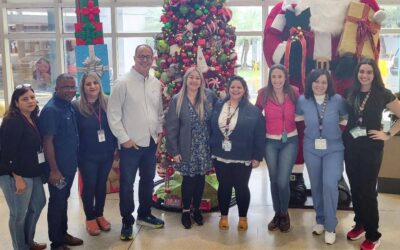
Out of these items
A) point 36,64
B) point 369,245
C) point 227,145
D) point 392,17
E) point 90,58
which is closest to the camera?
point 369,245

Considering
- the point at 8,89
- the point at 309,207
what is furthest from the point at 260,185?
the point at 8,89

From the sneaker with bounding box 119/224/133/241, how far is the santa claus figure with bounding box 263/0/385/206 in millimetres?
1587

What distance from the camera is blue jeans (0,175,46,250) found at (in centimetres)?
282

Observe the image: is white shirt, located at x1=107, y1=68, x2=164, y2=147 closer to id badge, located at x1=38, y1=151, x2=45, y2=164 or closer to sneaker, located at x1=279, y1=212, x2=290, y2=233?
id badge, located at x1=38, y1=151, x2=45, y2=164

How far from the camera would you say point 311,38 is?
3.98 meters

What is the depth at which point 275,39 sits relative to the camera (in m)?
4.12

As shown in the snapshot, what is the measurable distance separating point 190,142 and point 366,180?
51.4 inches

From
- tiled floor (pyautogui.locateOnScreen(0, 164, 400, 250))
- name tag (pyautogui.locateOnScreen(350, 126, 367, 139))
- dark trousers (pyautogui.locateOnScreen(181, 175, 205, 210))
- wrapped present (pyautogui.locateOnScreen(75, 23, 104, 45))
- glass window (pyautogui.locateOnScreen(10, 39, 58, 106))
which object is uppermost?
wrapped present (pyautogui.locateOnScreen(75, 23, 104, 45))

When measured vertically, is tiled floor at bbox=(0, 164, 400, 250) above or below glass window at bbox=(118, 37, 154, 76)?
below

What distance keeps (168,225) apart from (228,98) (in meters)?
1.18

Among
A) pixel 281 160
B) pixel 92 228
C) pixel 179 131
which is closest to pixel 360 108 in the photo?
pixel 281 160

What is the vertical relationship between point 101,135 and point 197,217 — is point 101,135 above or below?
above

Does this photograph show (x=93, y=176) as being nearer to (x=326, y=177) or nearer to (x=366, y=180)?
(x=326, y=177)

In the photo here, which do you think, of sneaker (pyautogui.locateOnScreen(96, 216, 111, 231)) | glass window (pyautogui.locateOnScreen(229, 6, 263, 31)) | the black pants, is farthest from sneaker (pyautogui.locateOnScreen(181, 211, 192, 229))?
glass window (pyautogui.locateOnScreen(229, 6, 263, 31))
